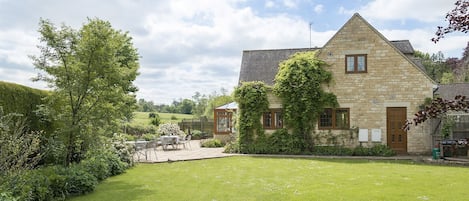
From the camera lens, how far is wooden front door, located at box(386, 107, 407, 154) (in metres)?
17.2

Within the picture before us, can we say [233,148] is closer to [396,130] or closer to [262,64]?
[262,64]

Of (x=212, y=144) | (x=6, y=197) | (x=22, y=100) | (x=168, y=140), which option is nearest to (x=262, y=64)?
(x=212, y=144)

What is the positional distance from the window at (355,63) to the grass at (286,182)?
5325 millimetres

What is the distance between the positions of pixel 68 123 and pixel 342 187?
758 centimetres

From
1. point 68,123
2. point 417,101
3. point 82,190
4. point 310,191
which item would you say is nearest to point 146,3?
point 68,123

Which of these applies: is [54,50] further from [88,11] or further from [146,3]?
[146,3]

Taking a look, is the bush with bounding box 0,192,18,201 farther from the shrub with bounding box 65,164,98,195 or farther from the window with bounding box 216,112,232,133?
the window with bounding box 216,112,232,133

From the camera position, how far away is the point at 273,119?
18625 mm

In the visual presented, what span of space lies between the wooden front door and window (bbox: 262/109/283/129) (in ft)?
16.7

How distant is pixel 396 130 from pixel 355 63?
12.1 ft

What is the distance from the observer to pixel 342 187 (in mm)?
9305

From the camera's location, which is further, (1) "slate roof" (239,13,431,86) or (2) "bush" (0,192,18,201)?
(1) "slate roof" (239,13,431,86)

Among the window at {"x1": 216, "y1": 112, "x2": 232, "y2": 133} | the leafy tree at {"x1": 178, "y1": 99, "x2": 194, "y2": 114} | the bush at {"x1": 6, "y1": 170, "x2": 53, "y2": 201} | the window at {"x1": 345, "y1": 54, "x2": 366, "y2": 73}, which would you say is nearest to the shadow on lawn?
the bush at {"x1": 6, "y1": 170, "x2": 53, "y2": 201}

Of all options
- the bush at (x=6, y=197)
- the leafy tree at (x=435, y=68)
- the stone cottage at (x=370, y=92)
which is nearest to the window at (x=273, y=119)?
the stone cottage at (x=370, y=92)
